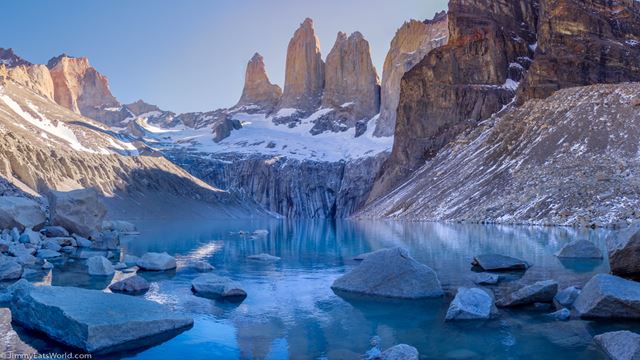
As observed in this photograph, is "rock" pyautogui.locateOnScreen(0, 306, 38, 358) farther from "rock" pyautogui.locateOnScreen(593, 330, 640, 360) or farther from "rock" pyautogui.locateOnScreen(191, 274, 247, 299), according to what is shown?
"rock" pyautogui.locateOnScreen(593, 330, 640, 360)

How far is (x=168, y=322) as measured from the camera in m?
14.1

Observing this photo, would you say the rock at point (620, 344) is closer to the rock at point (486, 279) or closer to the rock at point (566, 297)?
the rock at point (566, 297)

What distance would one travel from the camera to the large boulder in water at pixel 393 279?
18.8 m

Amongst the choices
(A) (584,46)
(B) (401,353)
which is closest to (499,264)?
(B) (401,353)

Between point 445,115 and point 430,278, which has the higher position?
point 445,115

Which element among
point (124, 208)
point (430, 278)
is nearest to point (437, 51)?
point (124, 208)

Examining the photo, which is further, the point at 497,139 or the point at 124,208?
the point at 124,208

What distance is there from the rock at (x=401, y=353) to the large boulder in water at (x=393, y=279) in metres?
6.97

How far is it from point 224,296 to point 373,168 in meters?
172

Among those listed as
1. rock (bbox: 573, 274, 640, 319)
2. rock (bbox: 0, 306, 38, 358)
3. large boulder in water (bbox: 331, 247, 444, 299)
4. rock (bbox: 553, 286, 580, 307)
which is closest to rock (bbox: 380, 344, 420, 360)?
rock (bbox: 573, 274, 640, 319)

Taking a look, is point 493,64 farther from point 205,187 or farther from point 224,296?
point 224,296

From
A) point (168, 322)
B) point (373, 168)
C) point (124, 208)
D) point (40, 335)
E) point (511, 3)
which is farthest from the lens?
point (373, 168)

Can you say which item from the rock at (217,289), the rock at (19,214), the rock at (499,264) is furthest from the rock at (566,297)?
the rock at (19,214)

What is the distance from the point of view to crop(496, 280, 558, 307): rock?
16547 mm
